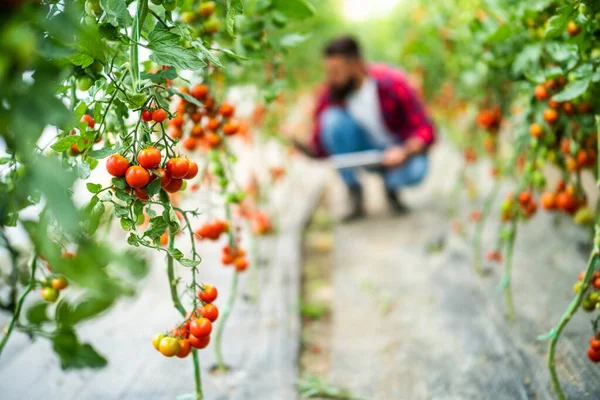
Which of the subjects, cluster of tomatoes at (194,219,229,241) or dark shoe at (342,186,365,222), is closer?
cluster of tomatoes at (194,219,229,241)

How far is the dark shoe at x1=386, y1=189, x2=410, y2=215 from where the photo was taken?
7.68 ft

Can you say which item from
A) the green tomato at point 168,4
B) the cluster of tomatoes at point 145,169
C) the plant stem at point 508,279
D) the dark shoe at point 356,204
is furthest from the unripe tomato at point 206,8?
the dark shoe at point 356,204

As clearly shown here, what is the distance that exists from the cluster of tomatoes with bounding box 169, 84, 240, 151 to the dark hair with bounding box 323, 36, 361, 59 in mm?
1203

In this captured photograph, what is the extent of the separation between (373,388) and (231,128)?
A: 717mm

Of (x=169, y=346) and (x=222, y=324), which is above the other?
(x=169, y=346)

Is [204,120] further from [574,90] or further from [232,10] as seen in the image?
[574,90]

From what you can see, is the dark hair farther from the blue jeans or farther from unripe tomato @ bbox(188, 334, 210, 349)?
Answer: unripe tomato @ bbox(188, 334, 210, 349)

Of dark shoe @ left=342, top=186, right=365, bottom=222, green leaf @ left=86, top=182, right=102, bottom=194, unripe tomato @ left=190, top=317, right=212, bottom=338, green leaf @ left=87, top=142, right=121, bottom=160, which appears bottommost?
dark shoe @ left=342, top=186, right=365, bottom=222

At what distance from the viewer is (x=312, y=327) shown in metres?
1.56

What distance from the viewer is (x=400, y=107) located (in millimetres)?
2301

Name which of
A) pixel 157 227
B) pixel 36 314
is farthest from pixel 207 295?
pixel 36 314

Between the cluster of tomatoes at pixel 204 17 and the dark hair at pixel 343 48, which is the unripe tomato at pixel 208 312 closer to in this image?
the cluster of tomatoes at pixel 204 17

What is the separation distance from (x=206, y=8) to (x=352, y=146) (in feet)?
5.07

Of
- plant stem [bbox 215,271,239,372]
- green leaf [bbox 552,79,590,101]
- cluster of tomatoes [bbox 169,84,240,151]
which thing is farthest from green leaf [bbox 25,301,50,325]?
green leaf [bbox 552,79,590,101]
